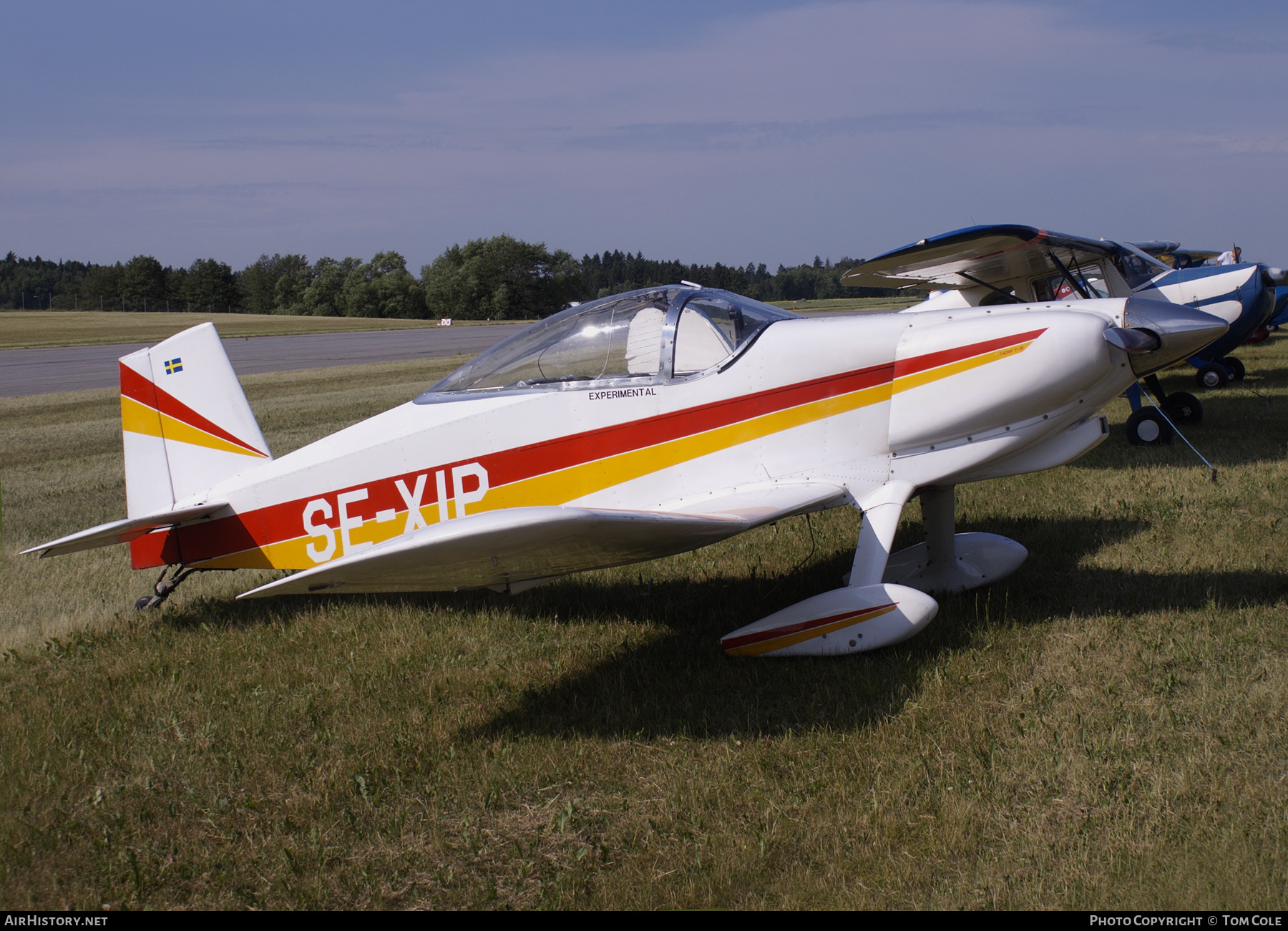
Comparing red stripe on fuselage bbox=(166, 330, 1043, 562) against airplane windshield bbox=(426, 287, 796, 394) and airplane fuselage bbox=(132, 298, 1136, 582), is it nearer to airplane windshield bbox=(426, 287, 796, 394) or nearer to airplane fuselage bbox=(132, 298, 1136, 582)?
airplane fuselage bbox=(132, 298, 1136, 582)

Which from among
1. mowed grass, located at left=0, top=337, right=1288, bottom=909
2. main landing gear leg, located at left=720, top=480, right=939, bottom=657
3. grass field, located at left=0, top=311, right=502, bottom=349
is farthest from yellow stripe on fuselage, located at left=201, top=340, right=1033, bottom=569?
grass field, located at left=0, top=311, right=502, bottom=349

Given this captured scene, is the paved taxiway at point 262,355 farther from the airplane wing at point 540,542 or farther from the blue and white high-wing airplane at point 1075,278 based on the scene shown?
the airplane wing at point 540,542

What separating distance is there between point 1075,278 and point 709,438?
28.5ft

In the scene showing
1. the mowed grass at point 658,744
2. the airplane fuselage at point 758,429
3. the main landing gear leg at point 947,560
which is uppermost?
the airplane fuselage at point 758,429

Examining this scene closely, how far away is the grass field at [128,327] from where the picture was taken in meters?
46.9

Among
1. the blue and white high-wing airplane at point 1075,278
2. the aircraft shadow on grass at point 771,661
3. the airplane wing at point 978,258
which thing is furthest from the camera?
the blue and white high-wing airplane at point 1075,278

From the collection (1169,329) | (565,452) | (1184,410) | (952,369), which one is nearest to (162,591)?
(565,452)

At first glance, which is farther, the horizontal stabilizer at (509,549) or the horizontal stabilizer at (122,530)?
the horizontal stabilizer at (122,530)

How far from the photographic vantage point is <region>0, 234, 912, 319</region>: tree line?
8900 centimetres

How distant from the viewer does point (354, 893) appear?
2.90 metres

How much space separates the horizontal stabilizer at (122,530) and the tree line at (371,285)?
223 feet

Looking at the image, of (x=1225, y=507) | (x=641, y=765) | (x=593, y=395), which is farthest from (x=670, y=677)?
(x=1225, y=507)

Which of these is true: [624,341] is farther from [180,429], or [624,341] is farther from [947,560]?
[180,429]

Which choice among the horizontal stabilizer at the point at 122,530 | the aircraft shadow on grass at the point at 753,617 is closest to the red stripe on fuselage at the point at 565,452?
the horizontal stabilizer at the point at 122,530
